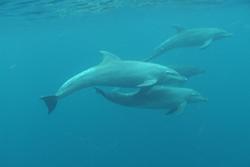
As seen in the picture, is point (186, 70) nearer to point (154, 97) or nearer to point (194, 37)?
point (194, 37)

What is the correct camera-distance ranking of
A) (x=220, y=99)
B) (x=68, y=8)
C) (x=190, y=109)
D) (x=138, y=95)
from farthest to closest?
(x=220, y=99) → (x=190, y=109) → (x=68, y=8) → (x=138, y=95)

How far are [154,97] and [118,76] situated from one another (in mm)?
1884

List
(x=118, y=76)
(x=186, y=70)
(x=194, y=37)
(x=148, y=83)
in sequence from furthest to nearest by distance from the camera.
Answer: (x=194, y=37) → (x=186, y=70) → (x=118, y=76) → (x=148, y=83)

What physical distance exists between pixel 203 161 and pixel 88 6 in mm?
13883

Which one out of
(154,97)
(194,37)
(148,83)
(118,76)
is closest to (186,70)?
(194,37)

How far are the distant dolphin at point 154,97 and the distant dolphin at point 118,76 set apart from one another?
41 cm

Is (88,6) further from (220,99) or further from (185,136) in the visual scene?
(220,99)

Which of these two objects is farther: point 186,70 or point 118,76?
point 186,70

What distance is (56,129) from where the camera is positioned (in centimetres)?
4506

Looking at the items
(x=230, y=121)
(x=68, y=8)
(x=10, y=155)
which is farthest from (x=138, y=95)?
(x=10, y=155)

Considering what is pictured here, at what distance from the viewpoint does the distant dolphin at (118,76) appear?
14836 mm

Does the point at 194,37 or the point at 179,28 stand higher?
the point at 179,28

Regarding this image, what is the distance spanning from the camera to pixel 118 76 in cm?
1499

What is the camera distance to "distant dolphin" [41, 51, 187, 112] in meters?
14.8
